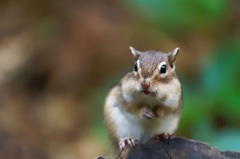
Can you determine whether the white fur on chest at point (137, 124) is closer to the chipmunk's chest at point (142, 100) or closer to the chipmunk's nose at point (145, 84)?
the chipmunk's chest at point (142, 100)

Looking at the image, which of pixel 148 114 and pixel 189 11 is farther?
pixel 189 11

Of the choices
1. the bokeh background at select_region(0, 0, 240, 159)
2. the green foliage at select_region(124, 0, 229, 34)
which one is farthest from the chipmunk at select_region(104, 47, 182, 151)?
the green foliage at select_region(124, 0, 229, 34)

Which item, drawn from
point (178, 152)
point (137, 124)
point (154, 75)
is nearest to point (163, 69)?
point (154, 75)

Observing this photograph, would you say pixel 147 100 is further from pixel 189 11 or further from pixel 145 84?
pixel 189 11

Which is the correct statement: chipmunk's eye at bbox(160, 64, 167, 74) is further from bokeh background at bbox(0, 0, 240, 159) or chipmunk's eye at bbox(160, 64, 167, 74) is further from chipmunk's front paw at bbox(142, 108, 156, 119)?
bokeh background at bbox(0, 0, 240, 159)

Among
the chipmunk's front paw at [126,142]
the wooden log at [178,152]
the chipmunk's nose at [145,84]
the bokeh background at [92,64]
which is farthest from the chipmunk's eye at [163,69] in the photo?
the bokeh background at [92,64]

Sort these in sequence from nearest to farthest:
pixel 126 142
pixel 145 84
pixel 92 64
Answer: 1. pixel 145 84
2. pixel 126 142
3. pixel 92 64
